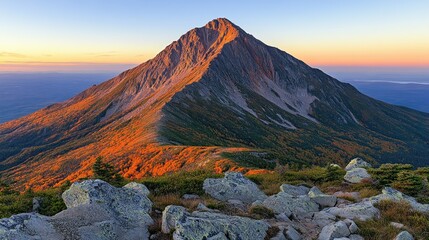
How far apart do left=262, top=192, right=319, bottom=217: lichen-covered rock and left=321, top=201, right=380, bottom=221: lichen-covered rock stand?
0.96m

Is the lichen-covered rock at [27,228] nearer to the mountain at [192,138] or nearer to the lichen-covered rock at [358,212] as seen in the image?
the lichen-covered rock at [358,212]

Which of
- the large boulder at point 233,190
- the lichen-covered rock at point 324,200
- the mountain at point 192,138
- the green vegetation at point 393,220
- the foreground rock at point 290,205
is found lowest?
the mountain at point 192,138

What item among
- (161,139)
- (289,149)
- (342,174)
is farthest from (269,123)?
(342,174)

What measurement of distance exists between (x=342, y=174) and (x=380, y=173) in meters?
3.77

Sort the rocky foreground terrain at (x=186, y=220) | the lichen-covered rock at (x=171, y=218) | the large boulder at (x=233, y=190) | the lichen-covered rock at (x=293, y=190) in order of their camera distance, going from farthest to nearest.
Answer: the lichen-covered rock at (x=293, y=190) < the large boulder at (x=233, y=190) < the lichen-covered rock at (x=171, y=218) < the rocky foreground terrain at (x=186, y=220)

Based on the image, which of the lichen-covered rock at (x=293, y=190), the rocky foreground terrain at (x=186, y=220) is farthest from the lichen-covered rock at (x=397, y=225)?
the lichen-covered rock at (x=293, y=190)

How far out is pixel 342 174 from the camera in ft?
78.2

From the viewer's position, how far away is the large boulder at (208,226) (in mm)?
10273

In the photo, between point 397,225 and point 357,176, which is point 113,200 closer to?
point 397,225

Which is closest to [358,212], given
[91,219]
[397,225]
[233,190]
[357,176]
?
[397,225]

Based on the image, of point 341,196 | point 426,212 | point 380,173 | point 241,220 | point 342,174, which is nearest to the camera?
point 241,220

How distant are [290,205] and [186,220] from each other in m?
6.31

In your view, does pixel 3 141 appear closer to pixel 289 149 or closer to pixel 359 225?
pixel 289 149

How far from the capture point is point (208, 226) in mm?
10578
